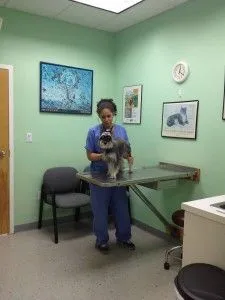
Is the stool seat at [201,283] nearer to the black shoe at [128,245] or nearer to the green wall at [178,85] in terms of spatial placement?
the green wall at [178,85]

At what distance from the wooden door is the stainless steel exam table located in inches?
41.3

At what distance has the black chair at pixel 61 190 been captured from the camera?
312 cm

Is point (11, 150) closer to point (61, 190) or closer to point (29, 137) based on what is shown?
point (29, 137)

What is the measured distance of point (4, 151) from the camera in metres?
3.16

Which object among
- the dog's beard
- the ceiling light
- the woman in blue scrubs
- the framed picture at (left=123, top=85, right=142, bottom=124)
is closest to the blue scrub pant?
the woman in blue scrubs

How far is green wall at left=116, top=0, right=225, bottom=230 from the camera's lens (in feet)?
8.61

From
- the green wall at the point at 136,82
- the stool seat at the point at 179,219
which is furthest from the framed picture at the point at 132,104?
the stool seat at the point at 179,219

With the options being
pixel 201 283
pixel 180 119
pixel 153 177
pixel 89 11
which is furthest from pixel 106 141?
pixel 89 11

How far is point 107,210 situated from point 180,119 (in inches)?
47.5

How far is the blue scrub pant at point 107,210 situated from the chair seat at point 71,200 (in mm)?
346

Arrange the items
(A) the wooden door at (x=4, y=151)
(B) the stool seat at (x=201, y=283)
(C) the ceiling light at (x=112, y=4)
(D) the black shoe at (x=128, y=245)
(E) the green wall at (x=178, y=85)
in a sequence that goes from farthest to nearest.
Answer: (A) the wooden door at (x=4, y=151)
(D) the black shoe at (x=128, y=245)
(C) the ceiling light at (x=112, y=4)
(E) the green wall at (x=178, y=85)
(B) the stool seat at (x=201, y=283)

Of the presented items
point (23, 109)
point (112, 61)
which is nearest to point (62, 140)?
point (23, 109)

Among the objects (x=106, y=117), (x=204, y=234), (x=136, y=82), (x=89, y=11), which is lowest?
(x=204, y=234)

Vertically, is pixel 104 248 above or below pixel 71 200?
below
